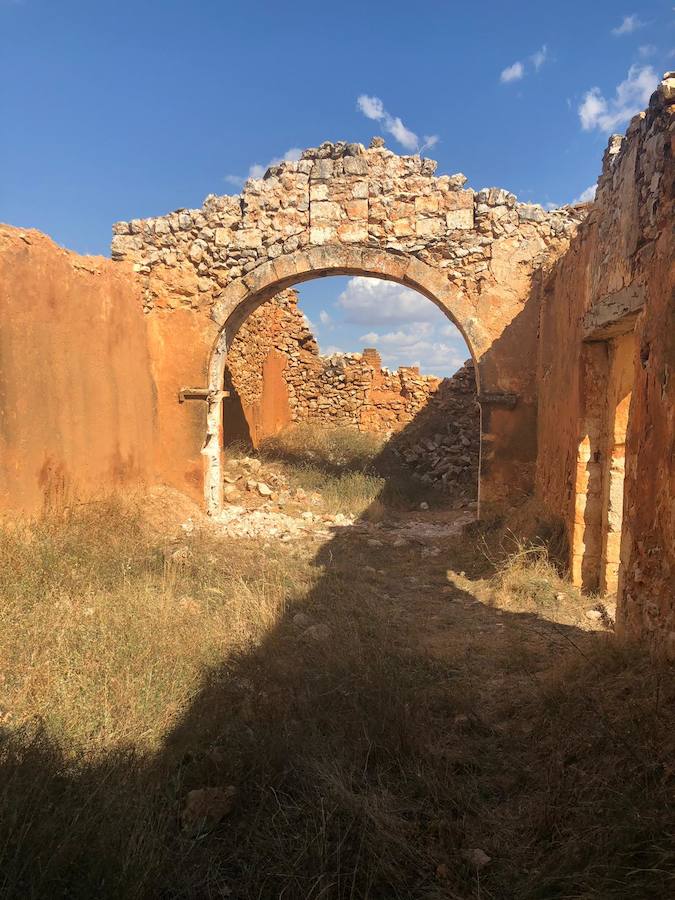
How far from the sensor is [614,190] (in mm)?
4062

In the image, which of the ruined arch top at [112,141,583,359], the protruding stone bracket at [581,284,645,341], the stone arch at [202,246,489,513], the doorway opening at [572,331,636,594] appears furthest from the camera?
the stone arch at [202,246,489,513]

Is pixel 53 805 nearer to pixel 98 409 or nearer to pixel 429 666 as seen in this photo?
pixel 429 666

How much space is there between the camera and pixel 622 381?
439 centimetres

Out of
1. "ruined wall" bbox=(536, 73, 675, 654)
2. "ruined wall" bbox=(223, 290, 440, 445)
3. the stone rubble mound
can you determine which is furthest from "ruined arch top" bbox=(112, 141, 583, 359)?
"ruined wall" bbox=(223, 290, 440, 445)

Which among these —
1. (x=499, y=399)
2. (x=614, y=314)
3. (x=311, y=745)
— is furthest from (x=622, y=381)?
(x=311, y=745)

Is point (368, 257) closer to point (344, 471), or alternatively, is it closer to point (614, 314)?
point (614, 314)

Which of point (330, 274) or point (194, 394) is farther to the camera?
point (330, 274)

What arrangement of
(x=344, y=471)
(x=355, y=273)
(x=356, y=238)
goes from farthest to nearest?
1. (x=344, y=471)
2. (x=355, y=273)
3. (x=356, y=238)

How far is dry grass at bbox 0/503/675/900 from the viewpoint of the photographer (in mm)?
1731

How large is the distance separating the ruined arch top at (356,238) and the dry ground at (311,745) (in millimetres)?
4081

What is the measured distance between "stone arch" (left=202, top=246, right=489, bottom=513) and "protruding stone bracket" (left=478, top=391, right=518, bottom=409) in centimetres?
18

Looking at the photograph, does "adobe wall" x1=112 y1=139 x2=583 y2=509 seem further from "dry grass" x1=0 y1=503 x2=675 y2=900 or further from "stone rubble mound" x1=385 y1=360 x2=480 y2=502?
"dry grass" x1=0 y1=503 x2=675 y2=900

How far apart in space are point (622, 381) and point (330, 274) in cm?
429

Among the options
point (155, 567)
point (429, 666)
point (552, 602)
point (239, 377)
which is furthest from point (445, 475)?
point (429, 666)
